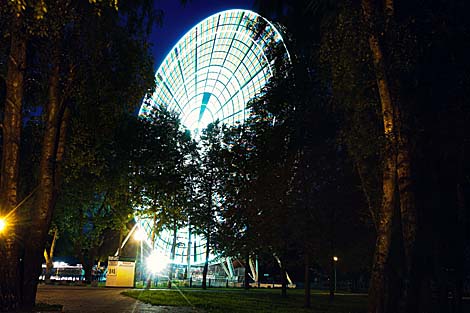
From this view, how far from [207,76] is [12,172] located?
178ft

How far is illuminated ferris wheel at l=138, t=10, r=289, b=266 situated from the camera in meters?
55.6

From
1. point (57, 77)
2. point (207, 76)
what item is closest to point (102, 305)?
point (57, 77)

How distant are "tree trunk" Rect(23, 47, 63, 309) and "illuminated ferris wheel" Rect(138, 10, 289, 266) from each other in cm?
3848

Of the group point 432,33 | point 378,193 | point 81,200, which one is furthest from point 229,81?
point 432,33

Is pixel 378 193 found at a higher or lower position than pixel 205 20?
lower

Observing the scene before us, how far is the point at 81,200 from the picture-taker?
3709 cm

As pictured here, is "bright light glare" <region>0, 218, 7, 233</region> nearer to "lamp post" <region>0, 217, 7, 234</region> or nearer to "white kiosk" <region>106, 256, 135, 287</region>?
"lamp post" <region>0, 217, 7, 234</region>

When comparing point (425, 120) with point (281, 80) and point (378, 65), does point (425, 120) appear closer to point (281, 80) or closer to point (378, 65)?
point (378, 65)

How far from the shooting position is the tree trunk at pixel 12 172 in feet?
41.6

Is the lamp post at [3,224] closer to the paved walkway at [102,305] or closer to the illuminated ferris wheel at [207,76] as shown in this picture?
the paved walkway at [102,305]

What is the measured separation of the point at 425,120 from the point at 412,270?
23.3 ft

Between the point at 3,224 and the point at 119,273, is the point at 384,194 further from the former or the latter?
the point at 119,273

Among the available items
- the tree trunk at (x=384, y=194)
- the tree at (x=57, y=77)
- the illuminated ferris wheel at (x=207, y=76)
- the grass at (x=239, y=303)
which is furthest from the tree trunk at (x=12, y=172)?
the illuminated ferris wheel at (x=207, y=76)

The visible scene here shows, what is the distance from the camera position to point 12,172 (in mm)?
13398
